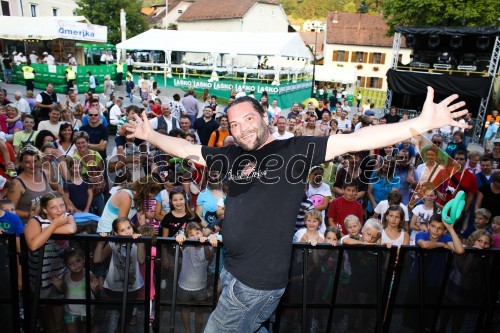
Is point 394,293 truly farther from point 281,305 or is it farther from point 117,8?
point 117,8

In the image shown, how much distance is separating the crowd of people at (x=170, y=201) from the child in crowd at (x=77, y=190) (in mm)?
14

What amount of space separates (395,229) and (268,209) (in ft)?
9.06

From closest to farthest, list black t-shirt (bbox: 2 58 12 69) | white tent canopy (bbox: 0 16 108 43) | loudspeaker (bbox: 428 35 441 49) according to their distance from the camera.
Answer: loudspeaker (bbox: 428 35 441 49), white tent canopy (bbox: 0 16 108 43), black t-shirt (bbox: 2 58 12 69)

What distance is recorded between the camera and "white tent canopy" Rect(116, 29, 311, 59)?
23.7 m

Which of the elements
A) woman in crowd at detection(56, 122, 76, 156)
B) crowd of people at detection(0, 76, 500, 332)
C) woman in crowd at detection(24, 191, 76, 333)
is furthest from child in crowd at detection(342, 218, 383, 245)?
woman in crowd at detection(56, 122, 76, 156)

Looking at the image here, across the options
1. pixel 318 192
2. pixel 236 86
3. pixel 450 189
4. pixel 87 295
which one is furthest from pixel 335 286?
pixel 236 86

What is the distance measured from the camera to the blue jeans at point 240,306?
212cm

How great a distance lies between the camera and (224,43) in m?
25.3

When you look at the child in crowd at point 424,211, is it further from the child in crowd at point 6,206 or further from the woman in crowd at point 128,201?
the child in crowd at point 6,206

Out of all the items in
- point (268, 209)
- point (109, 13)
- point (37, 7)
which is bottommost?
point (268, 209)

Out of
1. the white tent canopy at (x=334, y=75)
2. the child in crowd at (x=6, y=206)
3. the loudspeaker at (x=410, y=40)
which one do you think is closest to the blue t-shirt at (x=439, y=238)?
the child in crowd at (x=6, y=206)

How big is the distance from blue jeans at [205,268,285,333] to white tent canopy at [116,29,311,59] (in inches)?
855

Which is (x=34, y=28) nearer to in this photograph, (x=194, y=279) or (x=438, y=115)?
(x=194, y=279)

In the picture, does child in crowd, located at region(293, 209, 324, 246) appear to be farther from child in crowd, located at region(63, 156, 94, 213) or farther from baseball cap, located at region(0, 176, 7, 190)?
baseball cap, located at region(0, 176, 7, 190)
